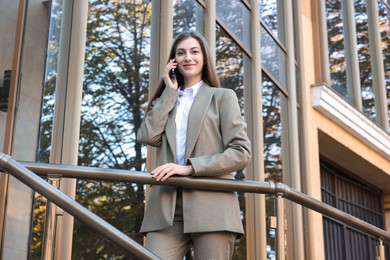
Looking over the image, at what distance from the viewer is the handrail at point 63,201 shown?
4426 mm

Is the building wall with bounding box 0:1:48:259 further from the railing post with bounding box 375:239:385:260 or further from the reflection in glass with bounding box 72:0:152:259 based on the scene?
the railing post with bounding box 375:239:385:260

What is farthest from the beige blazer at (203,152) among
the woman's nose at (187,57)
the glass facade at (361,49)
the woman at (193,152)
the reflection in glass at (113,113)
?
the glass facade at (361,49)

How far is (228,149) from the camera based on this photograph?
498 cm

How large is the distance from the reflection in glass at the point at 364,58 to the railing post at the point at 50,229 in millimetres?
11724

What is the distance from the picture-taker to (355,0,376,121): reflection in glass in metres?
16.0

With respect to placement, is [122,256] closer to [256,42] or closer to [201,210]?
[201,210]

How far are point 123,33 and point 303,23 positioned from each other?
6.71 metres

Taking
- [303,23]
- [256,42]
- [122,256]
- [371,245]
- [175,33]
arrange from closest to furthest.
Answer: [122,256] < [175,33] < [256,42] < [303,23] < [371,245]

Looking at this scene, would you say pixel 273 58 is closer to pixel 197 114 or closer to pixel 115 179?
pixel 197 114

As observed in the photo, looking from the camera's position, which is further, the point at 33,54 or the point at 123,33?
the point at 123,33

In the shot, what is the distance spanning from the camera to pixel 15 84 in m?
6.72

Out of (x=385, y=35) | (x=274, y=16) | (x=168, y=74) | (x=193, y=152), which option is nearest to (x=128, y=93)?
(x=168, y=74)

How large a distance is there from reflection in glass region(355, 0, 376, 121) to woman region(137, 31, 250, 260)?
10.9m

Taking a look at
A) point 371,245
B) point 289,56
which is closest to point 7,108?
point 289,56
